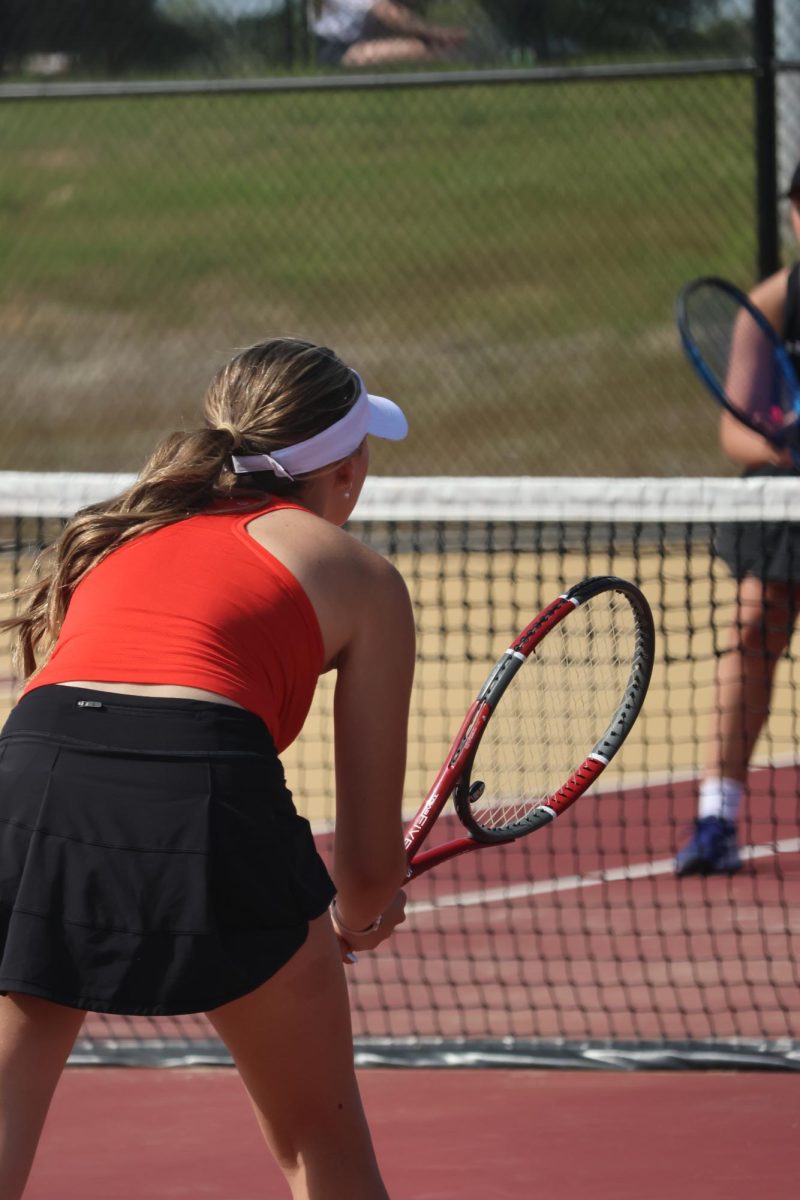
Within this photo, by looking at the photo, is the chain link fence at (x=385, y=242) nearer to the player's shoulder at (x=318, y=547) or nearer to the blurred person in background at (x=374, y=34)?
the blurred person in background at (x=374, y=34)

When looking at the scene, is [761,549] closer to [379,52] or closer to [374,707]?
[374,707]

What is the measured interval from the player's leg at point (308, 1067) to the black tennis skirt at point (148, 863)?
4cm

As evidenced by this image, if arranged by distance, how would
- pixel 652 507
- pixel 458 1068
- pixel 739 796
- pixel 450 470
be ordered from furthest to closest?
pixel 450 470 < pixel 739 796 < pixel 652 507 < pixel 458 1068

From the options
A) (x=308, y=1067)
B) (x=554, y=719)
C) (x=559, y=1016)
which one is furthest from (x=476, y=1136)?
(x=554, y=719)

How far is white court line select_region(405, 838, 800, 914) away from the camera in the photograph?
4.46 m

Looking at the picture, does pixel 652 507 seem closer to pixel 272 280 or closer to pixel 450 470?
pixel 450 470

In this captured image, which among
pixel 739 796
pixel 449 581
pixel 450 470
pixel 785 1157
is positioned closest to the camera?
pixel 785 1157

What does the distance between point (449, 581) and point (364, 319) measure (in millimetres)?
Answer: 3415

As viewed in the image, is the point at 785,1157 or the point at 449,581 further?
the point at 449,581

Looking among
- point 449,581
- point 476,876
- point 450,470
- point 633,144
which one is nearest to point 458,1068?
point 476,876

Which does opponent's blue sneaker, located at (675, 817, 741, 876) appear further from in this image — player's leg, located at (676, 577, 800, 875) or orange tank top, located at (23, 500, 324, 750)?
orange tank top, located at (23, 500, 324, 750)

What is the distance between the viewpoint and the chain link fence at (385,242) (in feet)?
31.9

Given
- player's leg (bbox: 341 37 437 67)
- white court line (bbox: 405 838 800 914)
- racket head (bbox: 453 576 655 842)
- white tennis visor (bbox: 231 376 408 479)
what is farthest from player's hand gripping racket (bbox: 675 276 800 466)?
player's leg (bbox: 341 37 437 67)

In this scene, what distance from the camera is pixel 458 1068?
11.5 ft
